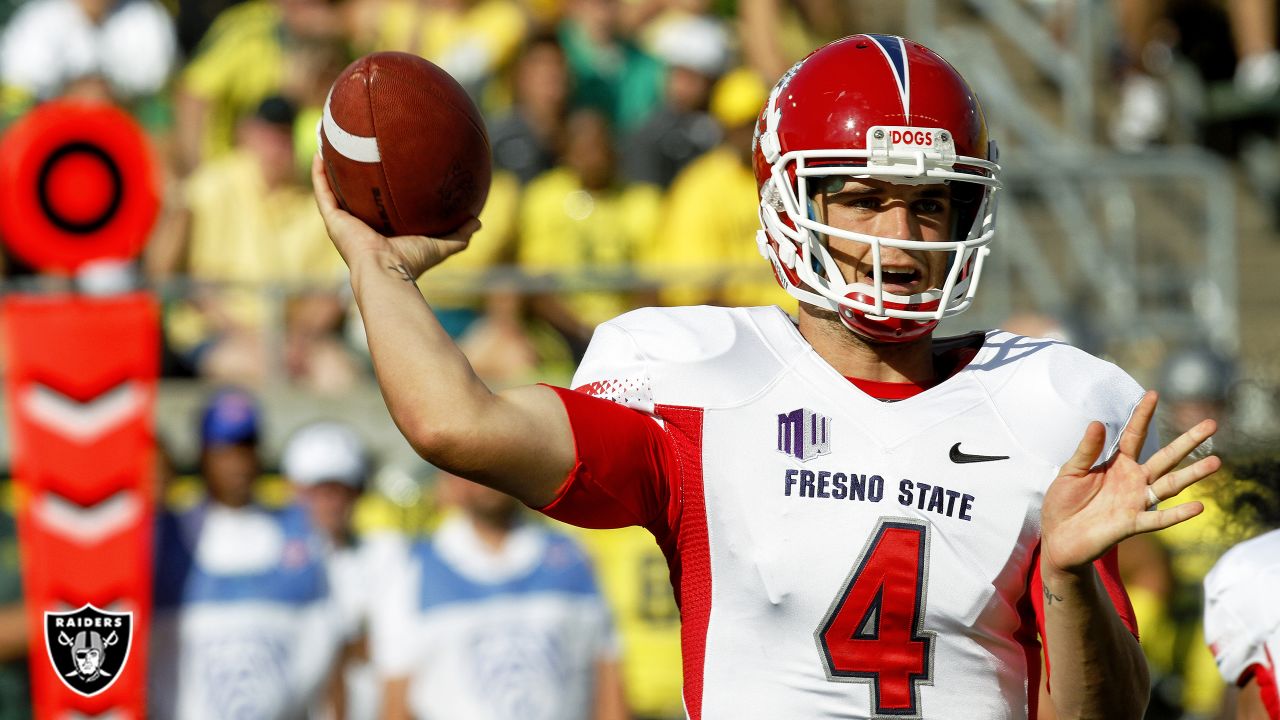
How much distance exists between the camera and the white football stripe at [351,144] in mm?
2914

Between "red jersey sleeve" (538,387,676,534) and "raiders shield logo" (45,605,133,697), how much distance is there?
1.96 meters

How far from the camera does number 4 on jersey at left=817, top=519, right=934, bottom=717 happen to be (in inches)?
107

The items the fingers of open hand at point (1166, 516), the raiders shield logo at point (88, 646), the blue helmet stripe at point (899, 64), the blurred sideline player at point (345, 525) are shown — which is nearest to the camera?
the fingers of open hand at point (1166, 516)

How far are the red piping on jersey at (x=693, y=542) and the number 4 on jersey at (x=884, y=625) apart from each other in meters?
0.21

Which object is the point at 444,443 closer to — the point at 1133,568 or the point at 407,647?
the point at 407,647

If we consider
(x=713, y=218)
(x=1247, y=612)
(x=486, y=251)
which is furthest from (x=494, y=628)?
(x=1247, y=612)

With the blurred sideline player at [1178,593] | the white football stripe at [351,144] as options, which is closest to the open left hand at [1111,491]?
the white football stripe at [351,144]

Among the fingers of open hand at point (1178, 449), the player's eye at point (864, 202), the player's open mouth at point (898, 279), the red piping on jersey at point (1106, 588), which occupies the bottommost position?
the red piping on jersey at point (1106, 588)

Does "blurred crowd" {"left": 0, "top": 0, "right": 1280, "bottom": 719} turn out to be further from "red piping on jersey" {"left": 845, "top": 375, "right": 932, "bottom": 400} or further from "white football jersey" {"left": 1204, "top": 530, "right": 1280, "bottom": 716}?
"red piping on jersey" {"left": 845, "top": 375, "right": 932, "bottom": 400}

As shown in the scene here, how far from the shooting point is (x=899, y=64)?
294 cm

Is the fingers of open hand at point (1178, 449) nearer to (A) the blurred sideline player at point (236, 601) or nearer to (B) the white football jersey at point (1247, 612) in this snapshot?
(B) the white football jersey at point (1247, 612)

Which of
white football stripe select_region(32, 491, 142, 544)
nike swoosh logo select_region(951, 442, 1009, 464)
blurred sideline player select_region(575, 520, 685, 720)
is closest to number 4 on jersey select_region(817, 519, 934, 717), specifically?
nike swoosh logo select_region(951, 442, 1009, 464)

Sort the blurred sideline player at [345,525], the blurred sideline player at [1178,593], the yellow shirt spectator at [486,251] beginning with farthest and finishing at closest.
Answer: the yellow shirt spectator at [486,251] < the blurred sideline player at [1178,593] < the blurred sideline player at [345,525]

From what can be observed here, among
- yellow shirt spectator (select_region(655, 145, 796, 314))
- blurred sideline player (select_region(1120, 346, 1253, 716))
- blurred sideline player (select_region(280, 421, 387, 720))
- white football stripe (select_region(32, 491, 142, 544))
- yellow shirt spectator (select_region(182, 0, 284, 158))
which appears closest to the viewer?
white football stripe (select_region(32, 491, 142, 544))
